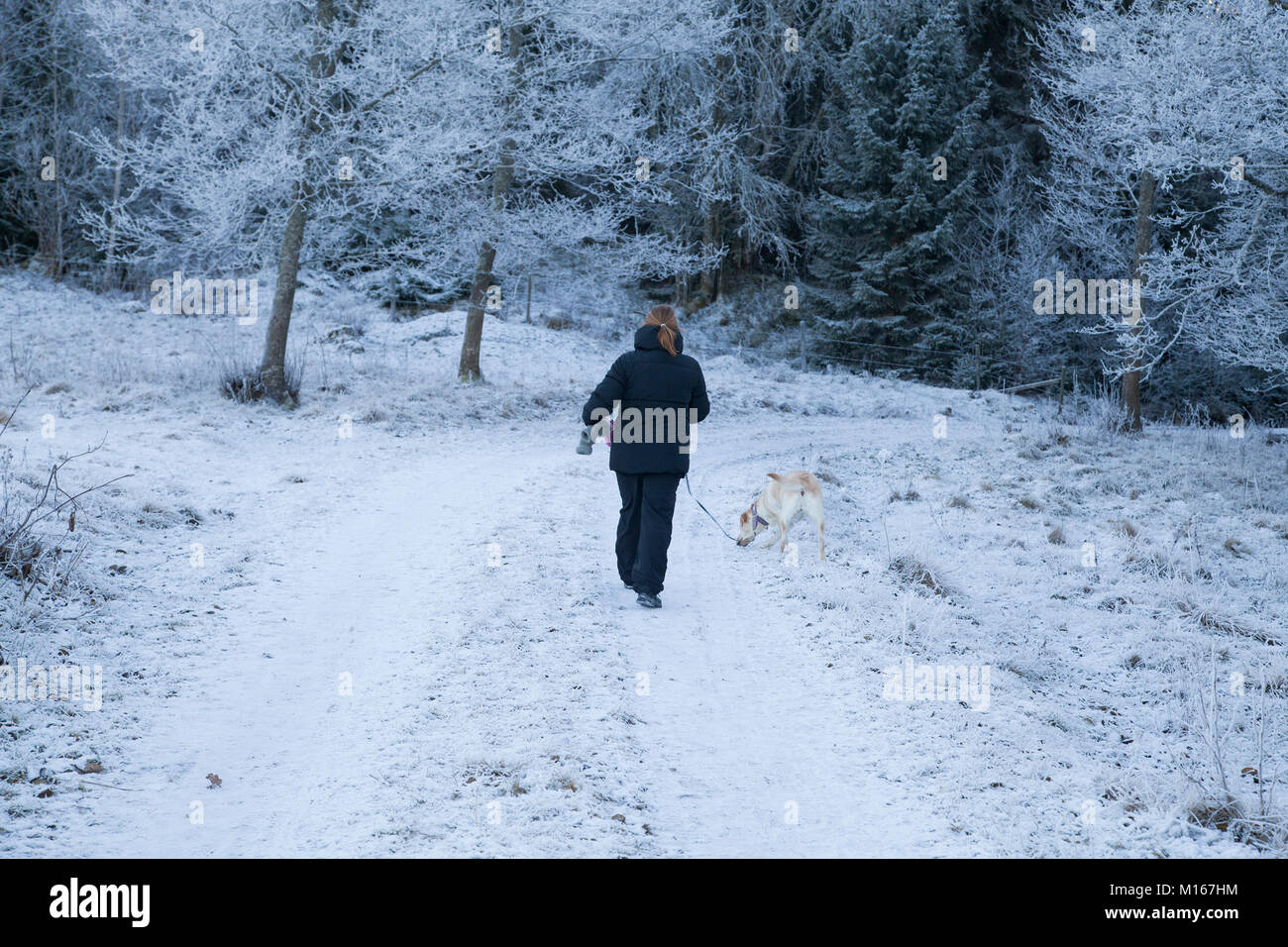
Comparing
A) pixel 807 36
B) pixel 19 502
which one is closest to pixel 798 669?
pixel 19 502

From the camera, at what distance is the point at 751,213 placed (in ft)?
76.7

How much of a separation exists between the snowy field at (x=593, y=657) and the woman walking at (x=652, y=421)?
40 centimetres

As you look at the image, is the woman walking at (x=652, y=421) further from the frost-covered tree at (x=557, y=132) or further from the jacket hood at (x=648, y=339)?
the frost-covered tree at (x=557, y=132)

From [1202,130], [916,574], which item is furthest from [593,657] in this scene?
[1202,130]

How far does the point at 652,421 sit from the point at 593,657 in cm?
171

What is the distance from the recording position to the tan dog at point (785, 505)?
7.98m

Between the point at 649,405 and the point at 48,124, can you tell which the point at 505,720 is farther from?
the point at 48,124

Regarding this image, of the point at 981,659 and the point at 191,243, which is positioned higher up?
the point at 191,243

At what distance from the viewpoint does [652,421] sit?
6406 millimetres

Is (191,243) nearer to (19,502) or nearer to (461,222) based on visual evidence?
(461,222)

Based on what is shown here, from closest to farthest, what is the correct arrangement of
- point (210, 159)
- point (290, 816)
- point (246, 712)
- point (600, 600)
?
point (290, 816) → point (246, 712) → point (600, 600) → point (210, 159)

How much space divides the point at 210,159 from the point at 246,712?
989cm

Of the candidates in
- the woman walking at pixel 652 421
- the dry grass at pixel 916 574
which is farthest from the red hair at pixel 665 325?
the dry grass at pixel 916 574
